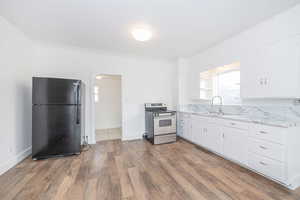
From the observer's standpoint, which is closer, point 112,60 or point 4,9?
point 4,9

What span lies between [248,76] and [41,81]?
4.32m

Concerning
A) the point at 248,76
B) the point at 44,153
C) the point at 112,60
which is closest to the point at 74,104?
the point at 44,153

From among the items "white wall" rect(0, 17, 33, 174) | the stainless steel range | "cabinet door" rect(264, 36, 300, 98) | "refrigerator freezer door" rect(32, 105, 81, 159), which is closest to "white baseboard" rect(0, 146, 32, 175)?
"white wall" rect(0, 17, 33, 174)

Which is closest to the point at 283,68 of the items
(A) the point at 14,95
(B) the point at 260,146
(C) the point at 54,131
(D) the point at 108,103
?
(B) the point at 260,146

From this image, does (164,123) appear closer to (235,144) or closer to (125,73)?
(235,144)

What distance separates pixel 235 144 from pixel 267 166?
0.54 m

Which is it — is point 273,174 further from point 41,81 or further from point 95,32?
point 41,81

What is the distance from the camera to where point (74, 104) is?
2938mm

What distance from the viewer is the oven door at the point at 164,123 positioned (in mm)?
3688

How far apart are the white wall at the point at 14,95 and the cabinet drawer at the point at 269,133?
172 inches

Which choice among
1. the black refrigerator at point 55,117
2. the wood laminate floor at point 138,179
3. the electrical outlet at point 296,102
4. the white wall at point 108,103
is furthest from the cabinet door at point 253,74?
the white wall at point 108,103

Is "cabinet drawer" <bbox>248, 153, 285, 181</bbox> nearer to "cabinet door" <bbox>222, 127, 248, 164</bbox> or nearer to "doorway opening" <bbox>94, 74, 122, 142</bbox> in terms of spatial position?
"cabinet door" <bbox>222, 127, 248, 164</bbox>

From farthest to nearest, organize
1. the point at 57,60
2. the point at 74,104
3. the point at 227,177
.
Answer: the point at 57,60 → the point at 74,104 → the point at 227,177

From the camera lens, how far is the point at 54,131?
2.77m
